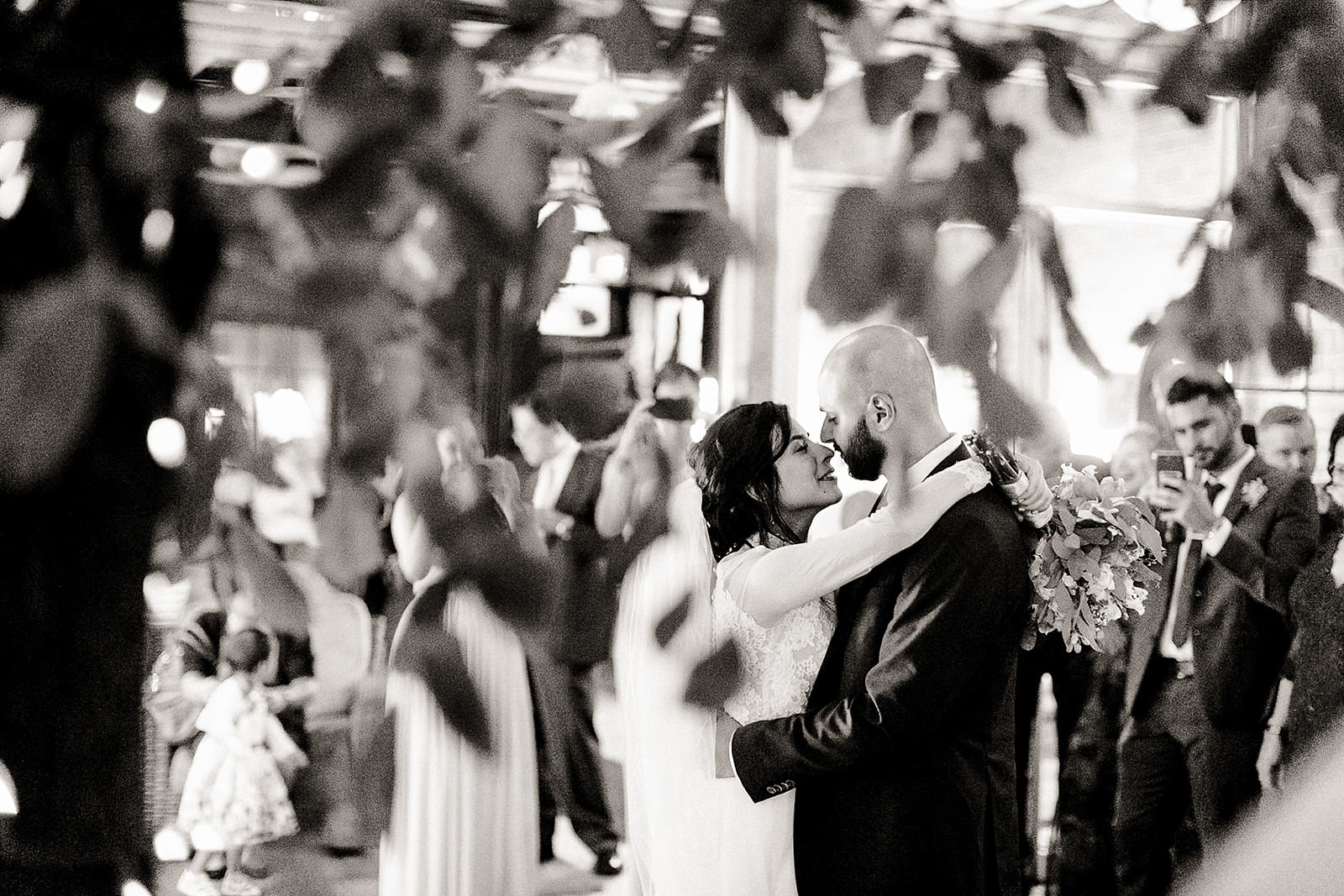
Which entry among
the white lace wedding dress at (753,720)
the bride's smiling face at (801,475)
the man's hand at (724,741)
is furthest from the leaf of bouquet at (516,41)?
the bride's smiling face at (801,475)

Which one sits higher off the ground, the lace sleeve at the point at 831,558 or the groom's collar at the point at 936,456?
the groom's collar at the point at 936,456

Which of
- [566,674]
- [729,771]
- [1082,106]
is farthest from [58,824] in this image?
[729,771]

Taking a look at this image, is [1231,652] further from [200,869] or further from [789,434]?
[200,869]

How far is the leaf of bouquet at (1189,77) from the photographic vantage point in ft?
2.43

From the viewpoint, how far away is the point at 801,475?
248 centimetres

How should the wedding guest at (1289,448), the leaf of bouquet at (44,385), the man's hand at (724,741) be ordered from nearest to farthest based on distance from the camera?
the leaf of bouquet at (44,385), the man's hand at (724,741), the wedding guest at (1289,448)

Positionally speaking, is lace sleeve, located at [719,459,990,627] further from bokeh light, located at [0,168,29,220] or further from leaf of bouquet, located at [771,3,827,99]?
bokeh light, located at [0,168,29,220]

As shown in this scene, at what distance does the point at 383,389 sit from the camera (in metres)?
0.50

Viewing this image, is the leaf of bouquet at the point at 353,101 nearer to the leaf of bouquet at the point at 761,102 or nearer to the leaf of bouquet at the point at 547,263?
the leaf of bouquet at the point at 547,263

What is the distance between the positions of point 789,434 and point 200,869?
2395 mm

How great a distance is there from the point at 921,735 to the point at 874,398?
20.7 inches

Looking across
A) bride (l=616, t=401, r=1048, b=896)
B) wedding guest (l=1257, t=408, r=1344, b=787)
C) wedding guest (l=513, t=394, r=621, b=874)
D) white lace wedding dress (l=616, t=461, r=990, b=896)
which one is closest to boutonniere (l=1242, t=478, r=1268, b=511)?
wedding guest (l=1257, t=408, r=1344, b=787)

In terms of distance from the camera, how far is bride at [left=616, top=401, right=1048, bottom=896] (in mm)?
2000

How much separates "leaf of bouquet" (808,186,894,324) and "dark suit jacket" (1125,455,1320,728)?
3.16 m
